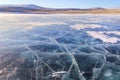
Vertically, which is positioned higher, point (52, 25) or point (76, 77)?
point (52, 25)

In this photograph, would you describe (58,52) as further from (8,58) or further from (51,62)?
(8,58)

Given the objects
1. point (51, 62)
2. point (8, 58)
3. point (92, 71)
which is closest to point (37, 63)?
point (51, 62)

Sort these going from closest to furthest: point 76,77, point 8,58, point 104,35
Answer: point 76,77 < point 8,58 < point 104,35

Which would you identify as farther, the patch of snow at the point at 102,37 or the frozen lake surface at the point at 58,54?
the patch of snow at the point at 102,37

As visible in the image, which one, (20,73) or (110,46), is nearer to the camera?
(20,73)

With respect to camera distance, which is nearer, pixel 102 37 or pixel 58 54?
pixel 58 54

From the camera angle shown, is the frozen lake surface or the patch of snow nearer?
the frozen lake surface

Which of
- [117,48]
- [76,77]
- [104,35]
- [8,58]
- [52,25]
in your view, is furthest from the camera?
[52,25]
